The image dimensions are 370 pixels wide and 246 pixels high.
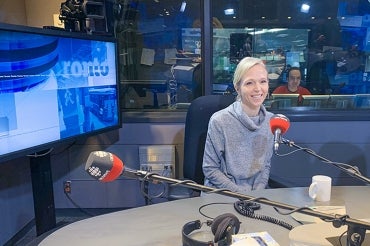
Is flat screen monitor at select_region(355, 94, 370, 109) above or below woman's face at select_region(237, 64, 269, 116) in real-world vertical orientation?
below

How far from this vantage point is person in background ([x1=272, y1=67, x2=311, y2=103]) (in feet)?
9.79

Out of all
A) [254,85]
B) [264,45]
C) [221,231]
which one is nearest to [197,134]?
[254,85]

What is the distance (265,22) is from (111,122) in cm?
148

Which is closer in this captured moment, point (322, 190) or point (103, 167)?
point (103, 167)

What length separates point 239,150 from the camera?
6.05 feet

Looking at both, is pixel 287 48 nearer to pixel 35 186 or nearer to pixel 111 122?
pixel 111 122

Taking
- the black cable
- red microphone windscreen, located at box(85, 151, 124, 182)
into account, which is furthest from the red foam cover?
the black cable

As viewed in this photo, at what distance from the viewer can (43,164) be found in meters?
2.28

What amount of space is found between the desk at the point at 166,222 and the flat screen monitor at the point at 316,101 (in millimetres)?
1460

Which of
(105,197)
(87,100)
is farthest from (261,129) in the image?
(105,197)

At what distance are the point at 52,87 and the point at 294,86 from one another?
1913 millimetres

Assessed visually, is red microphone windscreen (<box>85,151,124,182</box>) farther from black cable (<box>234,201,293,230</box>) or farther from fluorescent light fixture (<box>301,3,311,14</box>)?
fluorescent light fixture (<box>301,3,311,14</box>)

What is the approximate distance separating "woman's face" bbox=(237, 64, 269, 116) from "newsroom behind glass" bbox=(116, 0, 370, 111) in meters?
1.15

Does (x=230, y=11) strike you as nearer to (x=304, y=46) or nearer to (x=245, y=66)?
(x=304, y=46)
